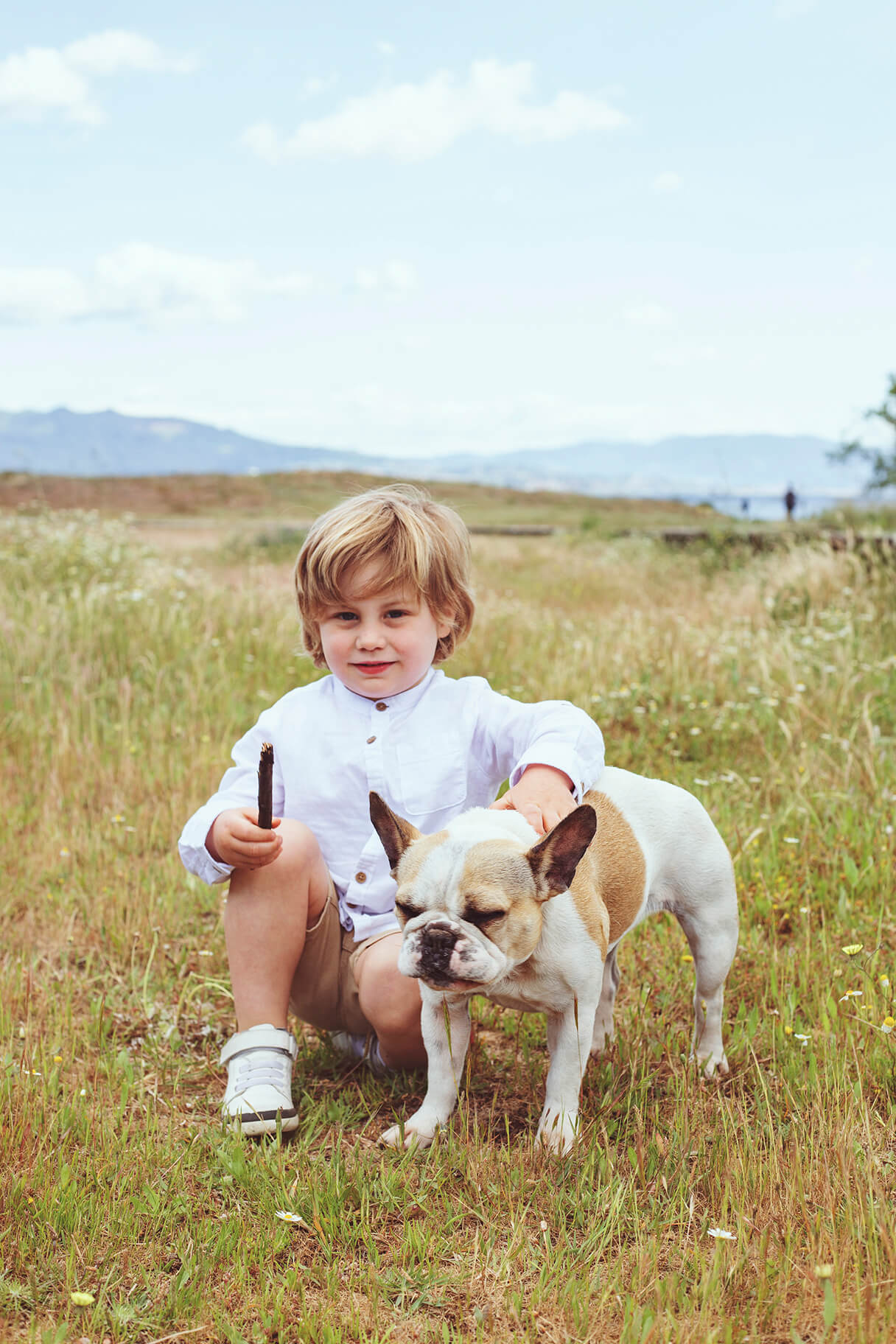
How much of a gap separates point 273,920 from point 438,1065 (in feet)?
1.90

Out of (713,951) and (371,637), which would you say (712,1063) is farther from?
(371,637)

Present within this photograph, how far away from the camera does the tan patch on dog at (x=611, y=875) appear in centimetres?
235

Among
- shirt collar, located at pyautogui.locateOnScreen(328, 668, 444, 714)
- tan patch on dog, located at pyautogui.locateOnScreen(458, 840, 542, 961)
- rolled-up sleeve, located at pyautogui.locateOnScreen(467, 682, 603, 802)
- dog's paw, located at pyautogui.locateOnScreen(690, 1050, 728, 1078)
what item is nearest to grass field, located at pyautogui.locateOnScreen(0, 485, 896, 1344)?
dog's paw, located at pyautogui.locateOnScreen(690, 1050, 728, 1078)

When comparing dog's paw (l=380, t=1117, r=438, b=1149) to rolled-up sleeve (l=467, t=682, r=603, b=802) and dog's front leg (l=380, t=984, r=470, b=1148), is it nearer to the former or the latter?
dog's front leg (l=380, t=984, r=470, b=1148)

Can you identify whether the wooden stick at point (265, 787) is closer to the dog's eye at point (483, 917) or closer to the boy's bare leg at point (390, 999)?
the boy's bare leg at point (390, 999)

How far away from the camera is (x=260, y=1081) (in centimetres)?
264

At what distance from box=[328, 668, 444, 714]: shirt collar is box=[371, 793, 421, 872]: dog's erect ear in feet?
2.18

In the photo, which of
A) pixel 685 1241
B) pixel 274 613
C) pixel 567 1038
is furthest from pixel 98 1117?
pixel 274 613

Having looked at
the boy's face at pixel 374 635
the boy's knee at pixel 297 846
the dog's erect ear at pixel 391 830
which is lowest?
the boy's knee at pixel 297 846

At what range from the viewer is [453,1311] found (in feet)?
6.52

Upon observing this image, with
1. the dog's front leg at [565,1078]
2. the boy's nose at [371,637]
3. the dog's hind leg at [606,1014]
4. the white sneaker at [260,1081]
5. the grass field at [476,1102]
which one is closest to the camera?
the grass field at [476,1102]

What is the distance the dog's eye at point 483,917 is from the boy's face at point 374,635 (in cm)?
92

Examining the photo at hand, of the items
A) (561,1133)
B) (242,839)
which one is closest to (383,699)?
(242,839)

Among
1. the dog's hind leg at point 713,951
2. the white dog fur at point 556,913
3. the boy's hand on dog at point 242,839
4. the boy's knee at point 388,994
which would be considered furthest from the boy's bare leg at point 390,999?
the dog's hind leg at point 713,951
